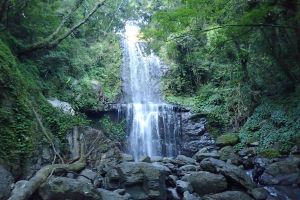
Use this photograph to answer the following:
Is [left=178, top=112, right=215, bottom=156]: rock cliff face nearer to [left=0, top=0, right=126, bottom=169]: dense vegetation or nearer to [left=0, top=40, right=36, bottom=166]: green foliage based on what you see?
[left=0, top=0, right=126, bottom=169]: dense vegetation

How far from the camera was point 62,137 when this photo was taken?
10016mm

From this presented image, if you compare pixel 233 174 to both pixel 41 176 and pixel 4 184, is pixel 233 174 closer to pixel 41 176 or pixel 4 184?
pixel 41 176

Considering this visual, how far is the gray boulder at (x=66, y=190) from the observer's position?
6.18 m

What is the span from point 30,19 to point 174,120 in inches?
312

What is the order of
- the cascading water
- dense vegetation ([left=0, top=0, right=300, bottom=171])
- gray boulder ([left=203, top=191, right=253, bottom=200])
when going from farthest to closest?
the cascading water, dense vegetation ([left=0, top=0, right=300, bottom=171]), gray boulder ([left=203, top=191, right=253, bottom=200])

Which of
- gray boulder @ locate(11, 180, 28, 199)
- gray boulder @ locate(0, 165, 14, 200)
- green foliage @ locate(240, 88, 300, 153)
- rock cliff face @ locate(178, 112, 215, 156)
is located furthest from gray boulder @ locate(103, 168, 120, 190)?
rock cliff face @ locate(178, 112, 215, 156)

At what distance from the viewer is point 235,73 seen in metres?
15.2

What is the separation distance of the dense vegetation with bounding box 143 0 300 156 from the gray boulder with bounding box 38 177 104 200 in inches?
170

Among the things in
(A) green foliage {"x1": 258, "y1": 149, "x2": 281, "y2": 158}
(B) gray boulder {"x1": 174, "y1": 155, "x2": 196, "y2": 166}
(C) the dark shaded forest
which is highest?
(C) the dark shaded forest

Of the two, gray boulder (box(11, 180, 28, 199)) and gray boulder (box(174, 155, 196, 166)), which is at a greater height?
gray boulder (box(174, 155, 196, 166))

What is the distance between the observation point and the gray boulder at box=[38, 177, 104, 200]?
618 centimetres

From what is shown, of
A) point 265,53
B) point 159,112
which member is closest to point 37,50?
point 159,112

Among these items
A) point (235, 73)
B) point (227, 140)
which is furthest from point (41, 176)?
point (235, 73)

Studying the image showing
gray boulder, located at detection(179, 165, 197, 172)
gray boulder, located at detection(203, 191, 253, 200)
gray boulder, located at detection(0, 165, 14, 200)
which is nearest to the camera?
gray boulder, located at detection(0, 165, 14, 200)
